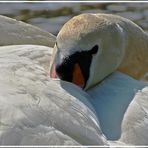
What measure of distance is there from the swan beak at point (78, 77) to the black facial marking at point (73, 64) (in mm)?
11

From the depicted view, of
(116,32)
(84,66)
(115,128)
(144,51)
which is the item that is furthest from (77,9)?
(115,128)

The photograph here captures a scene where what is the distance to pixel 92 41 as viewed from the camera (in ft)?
7.93

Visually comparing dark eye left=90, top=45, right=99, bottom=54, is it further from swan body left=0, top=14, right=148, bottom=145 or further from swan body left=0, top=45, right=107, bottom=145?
swan body left=0, top=45, right=107, bottom=145

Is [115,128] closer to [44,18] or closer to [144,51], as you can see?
[144,51]

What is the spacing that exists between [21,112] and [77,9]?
118 inches

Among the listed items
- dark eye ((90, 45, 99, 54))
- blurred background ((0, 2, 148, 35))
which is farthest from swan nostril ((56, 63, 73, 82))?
blurred background ((0, 2, 148, 35))

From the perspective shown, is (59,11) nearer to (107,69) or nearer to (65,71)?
(107,69)

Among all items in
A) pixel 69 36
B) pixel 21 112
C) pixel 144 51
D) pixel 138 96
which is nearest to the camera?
pixel 21 112

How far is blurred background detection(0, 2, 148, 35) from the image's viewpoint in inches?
178

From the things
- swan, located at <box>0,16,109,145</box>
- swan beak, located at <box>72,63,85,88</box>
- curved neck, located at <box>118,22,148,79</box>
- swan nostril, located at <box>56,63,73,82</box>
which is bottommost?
curved neck, located at <box>118,22,148,79</box>

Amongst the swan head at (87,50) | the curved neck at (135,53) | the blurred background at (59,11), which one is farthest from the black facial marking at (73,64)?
the blurred background at (59,11)

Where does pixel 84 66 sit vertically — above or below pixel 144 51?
above

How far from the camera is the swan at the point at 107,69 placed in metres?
2.00

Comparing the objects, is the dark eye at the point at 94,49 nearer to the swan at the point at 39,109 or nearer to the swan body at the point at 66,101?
the swan body at the point at 66,101
